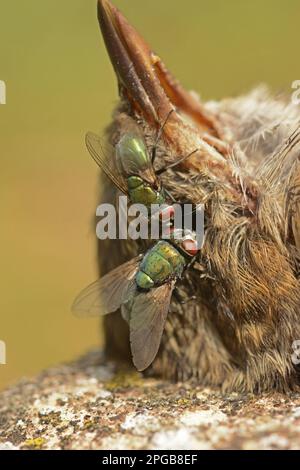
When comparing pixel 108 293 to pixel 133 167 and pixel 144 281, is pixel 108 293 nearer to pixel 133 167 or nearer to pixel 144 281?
pixel 144 281

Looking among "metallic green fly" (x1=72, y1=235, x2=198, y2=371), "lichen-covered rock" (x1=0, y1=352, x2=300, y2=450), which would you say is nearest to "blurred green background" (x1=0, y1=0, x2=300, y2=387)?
"lichen-covered rock" (x1=0, y1=352, x2=300, y2=450)

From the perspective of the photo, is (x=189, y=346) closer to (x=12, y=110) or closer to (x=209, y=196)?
(x=209, y=196)

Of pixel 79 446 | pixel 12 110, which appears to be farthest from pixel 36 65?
pixel 79 446

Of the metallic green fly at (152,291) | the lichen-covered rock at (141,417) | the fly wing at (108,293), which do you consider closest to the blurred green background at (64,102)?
the lichen-covered rock at (141,417)

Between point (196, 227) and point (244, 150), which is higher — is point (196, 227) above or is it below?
below

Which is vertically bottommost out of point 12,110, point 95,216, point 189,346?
point 189,346

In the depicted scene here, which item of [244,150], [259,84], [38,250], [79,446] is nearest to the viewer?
[79,446]

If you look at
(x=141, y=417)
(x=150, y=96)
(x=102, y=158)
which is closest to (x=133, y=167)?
(x=102, y=158)
